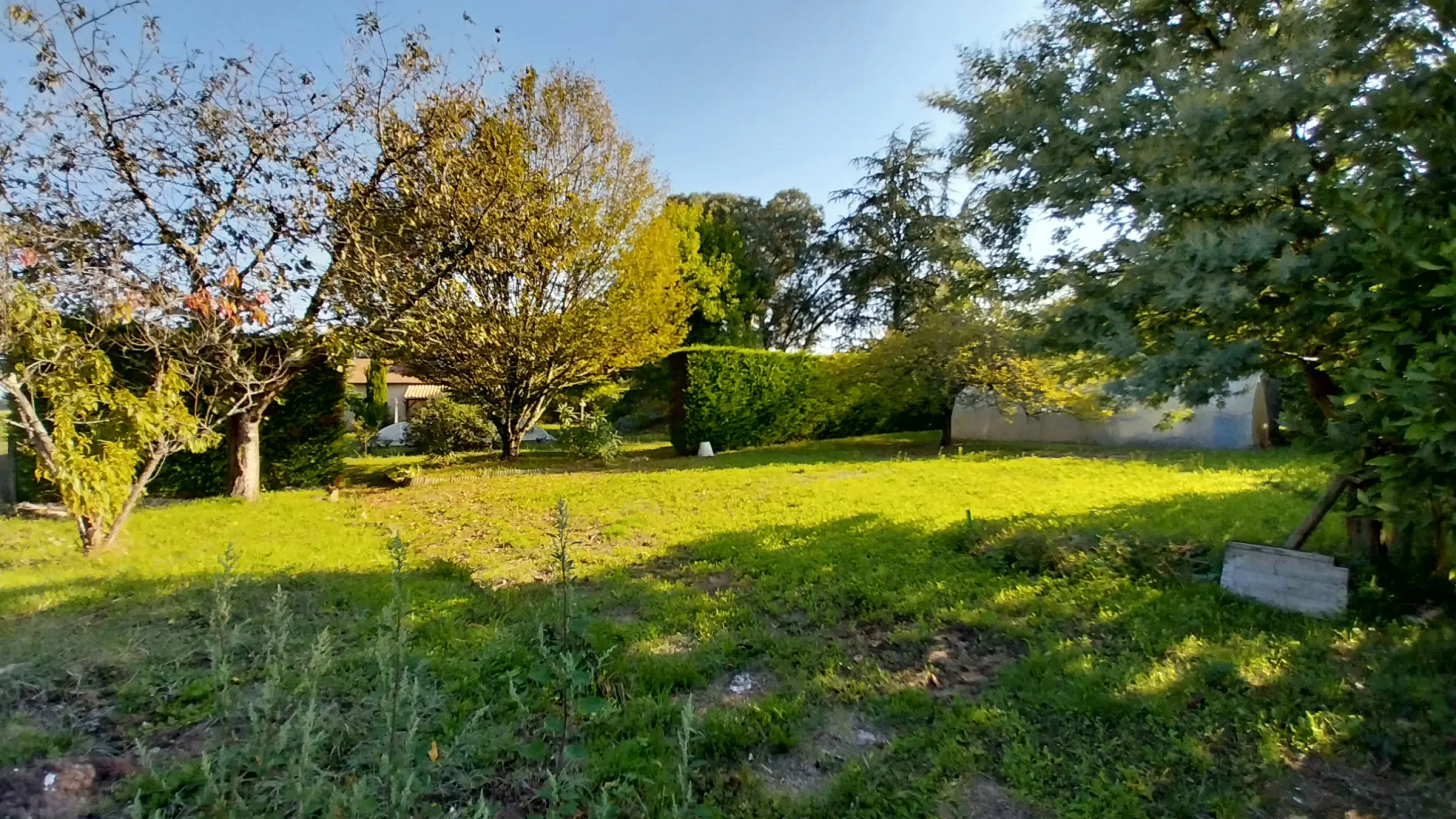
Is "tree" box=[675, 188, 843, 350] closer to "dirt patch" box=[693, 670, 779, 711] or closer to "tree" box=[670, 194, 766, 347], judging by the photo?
"tree" box=[670, 194, 766, 347]

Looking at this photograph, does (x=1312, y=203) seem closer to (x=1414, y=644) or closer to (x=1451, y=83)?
(x=1451, y=83)

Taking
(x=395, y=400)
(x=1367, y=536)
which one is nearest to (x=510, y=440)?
(x=1367, y=536)

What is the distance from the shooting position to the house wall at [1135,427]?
10781mm

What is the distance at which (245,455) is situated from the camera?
24.4 ft

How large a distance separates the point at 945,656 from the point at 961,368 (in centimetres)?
858

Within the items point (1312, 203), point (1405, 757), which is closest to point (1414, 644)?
point (1405, 757)

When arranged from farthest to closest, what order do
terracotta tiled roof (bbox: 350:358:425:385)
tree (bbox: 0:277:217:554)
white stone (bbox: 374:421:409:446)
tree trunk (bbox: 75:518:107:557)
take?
white stone (bbox: 374:421:409:446) → terracotta tiled roof (bbox: 350:358:425:385) → tree trunk (bbox: 75:518:107:557) → tree (bbox: 0:277:217:554)

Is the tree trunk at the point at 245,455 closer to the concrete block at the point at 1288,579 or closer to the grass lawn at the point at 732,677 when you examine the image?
the grass lawn at the point at 732,677

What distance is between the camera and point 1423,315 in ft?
8.31

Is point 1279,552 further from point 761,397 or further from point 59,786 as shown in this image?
point 761,397

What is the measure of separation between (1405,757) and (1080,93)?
336cm

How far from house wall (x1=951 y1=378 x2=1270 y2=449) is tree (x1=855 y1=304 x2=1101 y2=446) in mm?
870

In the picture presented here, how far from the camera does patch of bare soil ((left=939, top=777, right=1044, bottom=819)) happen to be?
1982mm

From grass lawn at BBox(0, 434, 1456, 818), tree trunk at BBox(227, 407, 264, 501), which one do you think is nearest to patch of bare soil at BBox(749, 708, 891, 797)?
grass lawn at BBox(0, 434, 1456, 818)
